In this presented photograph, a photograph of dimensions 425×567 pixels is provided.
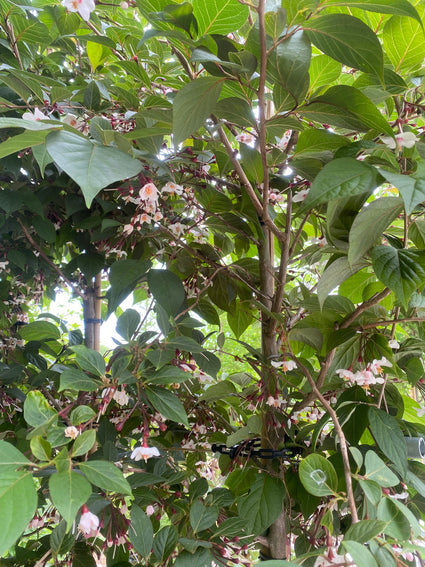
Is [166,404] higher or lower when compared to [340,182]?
lower

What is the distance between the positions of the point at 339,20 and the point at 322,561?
449mm

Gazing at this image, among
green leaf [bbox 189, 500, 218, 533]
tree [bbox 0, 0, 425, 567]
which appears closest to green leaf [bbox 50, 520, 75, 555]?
tree [bbox 0, 0, 425, 567]

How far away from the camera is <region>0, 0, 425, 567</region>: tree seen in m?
0.39

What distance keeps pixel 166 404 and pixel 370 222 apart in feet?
0.96

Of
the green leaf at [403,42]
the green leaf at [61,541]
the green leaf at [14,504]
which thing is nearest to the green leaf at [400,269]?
the green leaf at [403,42]

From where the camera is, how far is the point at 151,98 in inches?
22.8

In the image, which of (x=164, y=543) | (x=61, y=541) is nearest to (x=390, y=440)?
(x=164, y=543)

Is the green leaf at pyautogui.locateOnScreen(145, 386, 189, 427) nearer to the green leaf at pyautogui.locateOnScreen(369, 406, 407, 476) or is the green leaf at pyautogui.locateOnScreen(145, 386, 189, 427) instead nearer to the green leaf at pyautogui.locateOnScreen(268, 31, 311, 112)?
the green leaf at pyautogui.locateOnScreen(369, 406, 407, 476)

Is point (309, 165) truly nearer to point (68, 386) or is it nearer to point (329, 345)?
point (329, 345)

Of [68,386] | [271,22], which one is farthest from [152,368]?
[271,22]

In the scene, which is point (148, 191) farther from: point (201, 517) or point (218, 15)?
point (201, 517)

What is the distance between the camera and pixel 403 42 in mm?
500

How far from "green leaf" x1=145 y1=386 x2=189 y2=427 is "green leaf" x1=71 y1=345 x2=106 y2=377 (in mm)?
61

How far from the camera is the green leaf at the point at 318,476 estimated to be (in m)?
0.39
